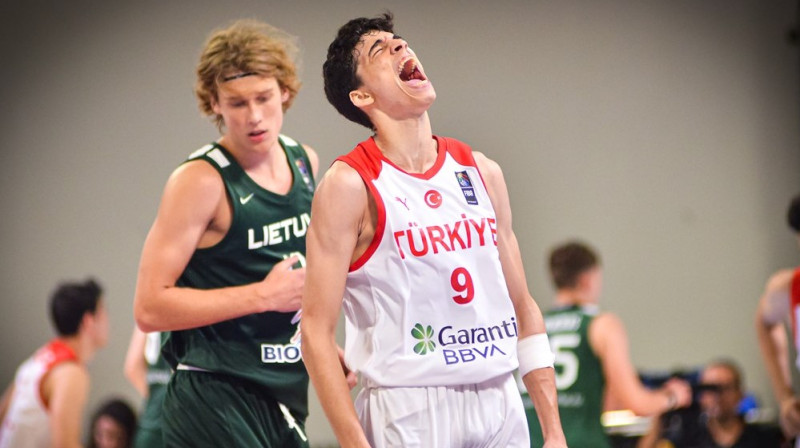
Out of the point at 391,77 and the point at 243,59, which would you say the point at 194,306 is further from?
the point at 391,77

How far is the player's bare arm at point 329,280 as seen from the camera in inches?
96.8

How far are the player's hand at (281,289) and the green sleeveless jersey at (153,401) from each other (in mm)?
696

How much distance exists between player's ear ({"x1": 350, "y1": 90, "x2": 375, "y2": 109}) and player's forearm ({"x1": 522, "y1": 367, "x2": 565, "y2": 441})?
87 cm

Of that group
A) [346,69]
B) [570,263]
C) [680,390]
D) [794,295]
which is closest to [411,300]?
[346,69]

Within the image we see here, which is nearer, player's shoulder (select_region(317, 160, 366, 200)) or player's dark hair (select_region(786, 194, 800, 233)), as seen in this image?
player's shoulder (select_region(317, 160, 366, 200))

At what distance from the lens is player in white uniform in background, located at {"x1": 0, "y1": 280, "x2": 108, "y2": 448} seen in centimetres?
566

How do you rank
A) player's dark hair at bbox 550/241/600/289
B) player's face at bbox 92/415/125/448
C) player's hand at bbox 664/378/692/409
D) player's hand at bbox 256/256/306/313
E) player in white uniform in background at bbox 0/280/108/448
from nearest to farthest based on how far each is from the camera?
1. player's hand at bbox 256/256/306/313
2. player's dark hair at bbox 550/241/600/289
3. player in white uniform in background at bbox 0/280/108/448
4. player's hand at bbox 664/378/692/409
5. player's face at bbox 92/415/125/448

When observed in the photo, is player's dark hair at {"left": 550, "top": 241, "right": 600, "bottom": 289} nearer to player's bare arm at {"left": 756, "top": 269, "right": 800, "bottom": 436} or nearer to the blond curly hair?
player's bare arm at {"left": 756, "top": 269, "right": 800, "bottom": 436}

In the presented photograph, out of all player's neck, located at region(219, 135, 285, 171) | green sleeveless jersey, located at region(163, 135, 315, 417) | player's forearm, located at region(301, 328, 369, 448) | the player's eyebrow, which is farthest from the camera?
player's neck, located at region(219, 135, 285, 171)

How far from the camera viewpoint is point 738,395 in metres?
7.38

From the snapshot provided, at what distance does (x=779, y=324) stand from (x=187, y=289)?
3.85 metres

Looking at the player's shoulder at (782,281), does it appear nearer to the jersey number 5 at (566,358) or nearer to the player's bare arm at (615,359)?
the player's bare arm at (615,359)

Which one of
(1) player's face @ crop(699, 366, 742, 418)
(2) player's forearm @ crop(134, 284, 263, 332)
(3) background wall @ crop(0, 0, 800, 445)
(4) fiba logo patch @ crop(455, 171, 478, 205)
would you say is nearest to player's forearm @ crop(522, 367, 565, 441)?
(4) fiba logo patch @ crop(455, 171, 478, 205)

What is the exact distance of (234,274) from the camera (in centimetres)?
332
